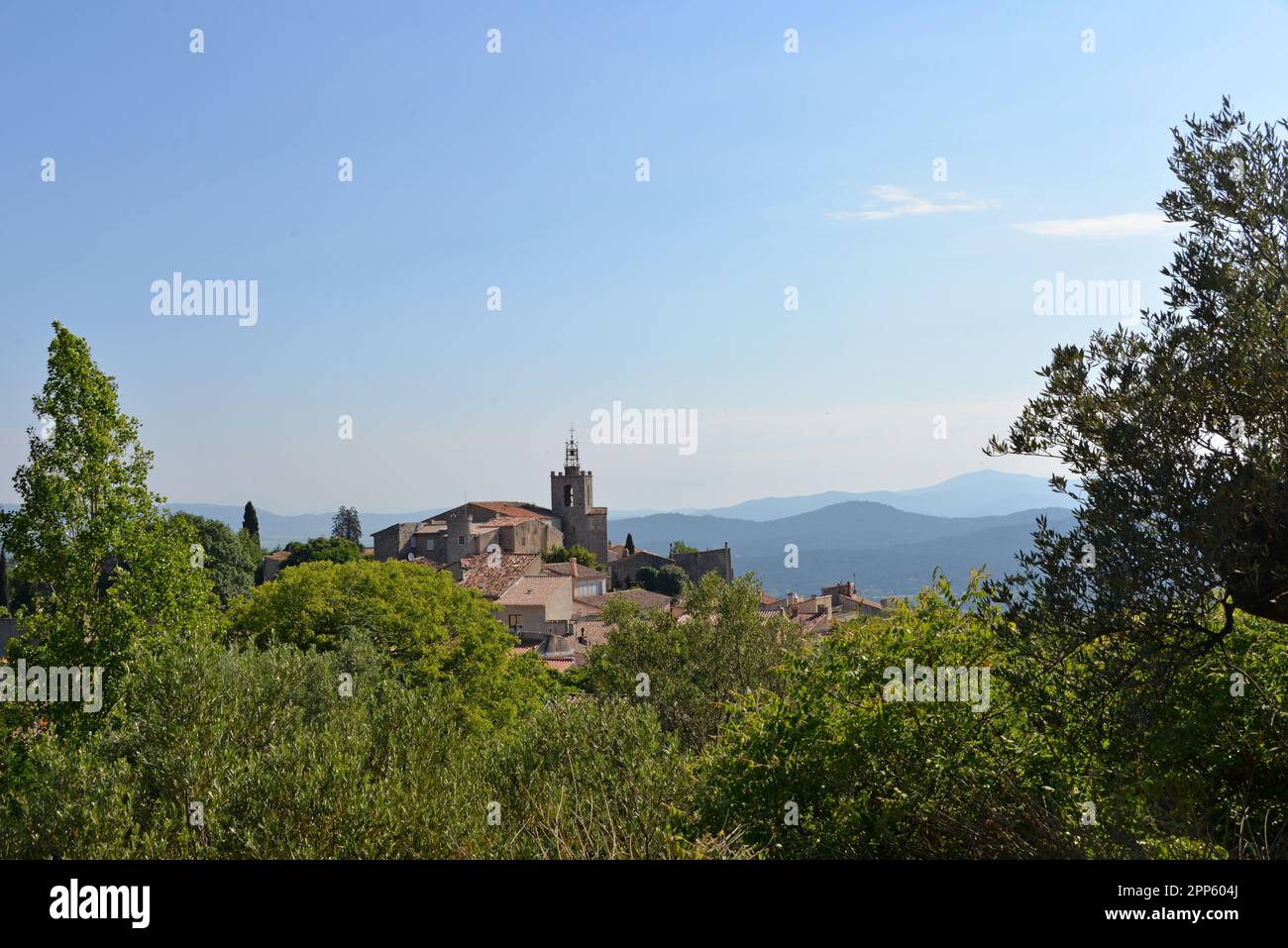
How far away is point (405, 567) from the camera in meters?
36.5

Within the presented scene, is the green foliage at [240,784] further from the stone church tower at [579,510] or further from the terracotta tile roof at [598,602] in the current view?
the stone church tower at [579,510]

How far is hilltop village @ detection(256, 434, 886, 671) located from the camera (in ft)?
229

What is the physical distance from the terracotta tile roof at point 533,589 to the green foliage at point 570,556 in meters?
26.4

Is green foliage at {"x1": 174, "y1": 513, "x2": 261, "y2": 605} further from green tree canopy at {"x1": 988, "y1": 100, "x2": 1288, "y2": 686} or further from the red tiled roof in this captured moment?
green tree canopy at {"x1": 988, "y1": 100, "x2": 1288, "y2": 686}

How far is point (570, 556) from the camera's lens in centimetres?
10456

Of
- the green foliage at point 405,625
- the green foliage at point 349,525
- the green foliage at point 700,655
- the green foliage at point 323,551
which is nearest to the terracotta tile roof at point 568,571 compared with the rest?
the green foliage at point 323,551

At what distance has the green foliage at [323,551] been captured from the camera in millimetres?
94188

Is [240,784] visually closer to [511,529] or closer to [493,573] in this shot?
[493,573]

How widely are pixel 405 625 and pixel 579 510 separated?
303 ft

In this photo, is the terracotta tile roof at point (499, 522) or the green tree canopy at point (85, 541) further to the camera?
the terracotta tile roof at point (499, 522)

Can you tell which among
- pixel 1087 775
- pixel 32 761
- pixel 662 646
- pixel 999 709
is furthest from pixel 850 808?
pixel 662 646

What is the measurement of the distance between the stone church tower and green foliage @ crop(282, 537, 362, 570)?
2936cm
